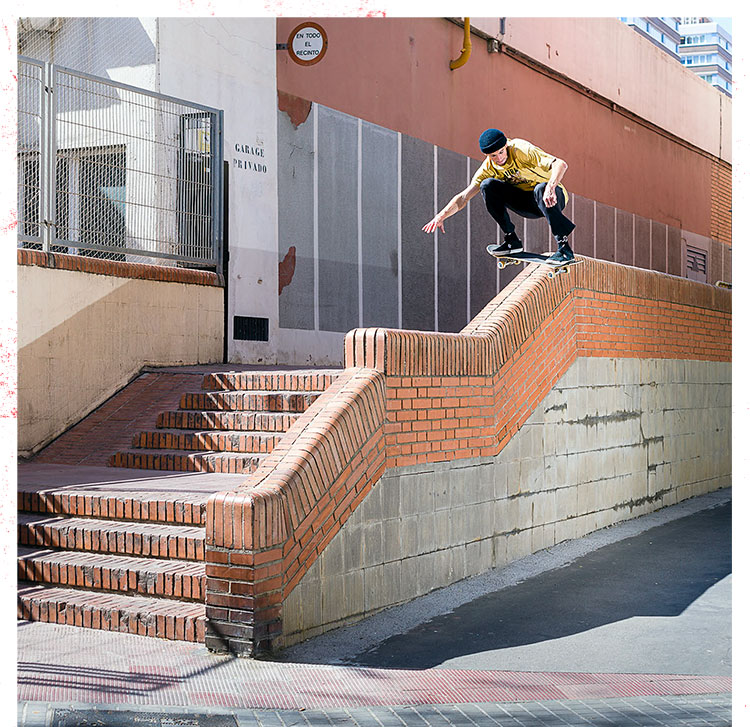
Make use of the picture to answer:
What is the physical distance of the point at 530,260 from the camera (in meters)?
9.01

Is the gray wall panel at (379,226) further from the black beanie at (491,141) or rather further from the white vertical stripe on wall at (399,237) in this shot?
the black beanie at (491,141)

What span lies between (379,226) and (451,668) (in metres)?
8.62

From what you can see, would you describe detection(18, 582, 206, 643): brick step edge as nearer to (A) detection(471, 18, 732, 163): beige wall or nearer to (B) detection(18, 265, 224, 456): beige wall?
(B) detection(18, 265, 224, 456): beige wall

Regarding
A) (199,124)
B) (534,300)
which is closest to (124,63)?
(199,124)

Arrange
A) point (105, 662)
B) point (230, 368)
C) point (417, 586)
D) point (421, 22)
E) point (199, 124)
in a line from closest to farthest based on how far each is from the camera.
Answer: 1. point (105, 662)
2. point (417, 586)
3. point (230, 368)
4. point (199, 124)
5. point (421, 22)

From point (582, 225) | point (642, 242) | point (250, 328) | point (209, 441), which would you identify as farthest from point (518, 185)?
point (642, 242)

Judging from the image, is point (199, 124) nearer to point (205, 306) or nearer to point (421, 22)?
point (205, 306)

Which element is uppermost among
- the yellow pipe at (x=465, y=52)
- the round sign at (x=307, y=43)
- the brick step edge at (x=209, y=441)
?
the yellow pipe at (x=465, y=52)

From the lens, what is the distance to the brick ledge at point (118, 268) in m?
9.01

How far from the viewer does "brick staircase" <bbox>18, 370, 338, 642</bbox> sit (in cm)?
618

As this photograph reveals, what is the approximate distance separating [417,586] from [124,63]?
6.55 meters

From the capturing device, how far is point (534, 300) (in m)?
9.36

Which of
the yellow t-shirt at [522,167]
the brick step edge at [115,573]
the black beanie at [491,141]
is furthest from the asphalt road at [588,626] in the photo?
the black beanie at [491,141]

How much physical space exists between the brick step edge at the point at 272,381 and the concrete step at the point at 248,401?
0.08 m
